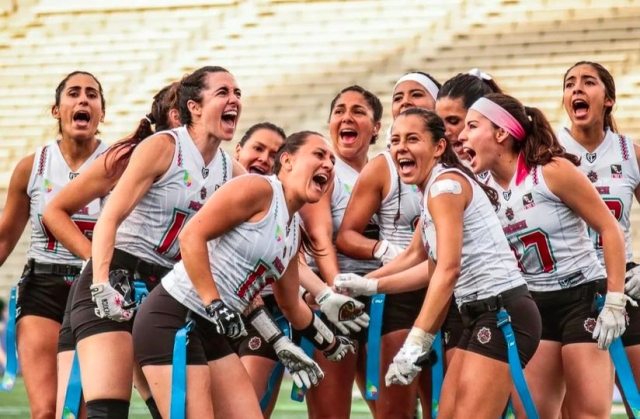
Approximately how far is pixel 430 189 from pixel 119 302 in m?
1.31

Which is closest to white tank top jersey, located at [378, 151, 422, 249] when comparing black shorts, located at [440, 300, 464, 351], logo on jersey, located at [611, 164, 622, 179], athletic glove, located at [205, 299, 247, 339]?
black shorts, located at [440, 300, 464, 351]

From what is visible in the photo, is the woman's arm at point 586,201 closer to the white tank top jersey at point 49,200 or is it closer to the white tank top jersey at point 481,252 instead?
the white tank top jersey at point 481,252

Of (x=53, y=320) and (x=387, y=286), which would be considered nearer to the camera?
(x=387, y=286)

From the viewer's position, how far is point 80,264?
6078 mm

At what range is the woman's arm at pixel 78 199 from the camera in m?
5.08

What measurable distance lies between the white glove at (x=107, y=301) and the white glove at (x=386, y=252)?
4.92ft

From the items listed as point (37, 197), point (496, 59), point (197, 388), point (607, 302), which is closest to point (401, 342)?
point (607, 302)

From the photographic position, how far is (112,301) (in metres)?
4.61

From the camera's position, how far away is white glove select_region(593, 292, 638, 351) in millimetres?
5023

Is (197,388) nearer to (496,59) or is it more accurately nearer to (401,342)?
(401,342)

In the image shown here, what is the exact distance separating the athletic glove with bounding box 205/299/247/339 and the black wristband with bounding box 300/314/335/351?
76 cm

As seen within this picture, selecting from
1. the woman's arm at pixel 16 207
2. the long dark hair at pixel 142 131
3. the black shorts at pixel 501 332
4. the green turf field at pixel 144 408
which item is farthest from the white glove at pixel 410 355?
the green turf field at pixel 144 408

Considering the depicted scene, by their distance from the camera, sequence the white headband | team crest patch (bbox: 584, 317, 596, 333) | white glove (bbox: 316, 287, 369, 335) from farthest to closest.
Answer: the white headband
white glove (bbox: 316, 287, 369, 335)
team crest patch (bbox: 584, 317, 596, 333)

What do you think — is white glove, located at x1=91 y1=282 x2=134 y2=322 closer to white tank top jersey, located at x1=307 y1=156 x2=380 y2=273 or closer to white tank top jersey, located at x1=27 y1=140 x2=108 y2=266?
white tank top jersey, located at x1=27 y1=140 x2=108 y2=266
